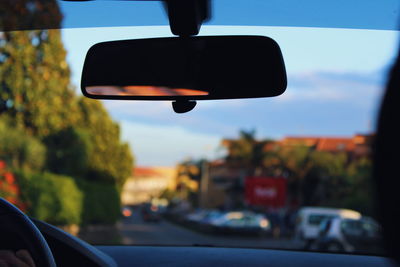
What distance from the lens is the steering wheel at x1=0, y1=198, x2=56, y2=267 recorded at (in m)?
2.09

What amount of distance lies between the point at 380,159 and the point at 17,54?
2535 cm

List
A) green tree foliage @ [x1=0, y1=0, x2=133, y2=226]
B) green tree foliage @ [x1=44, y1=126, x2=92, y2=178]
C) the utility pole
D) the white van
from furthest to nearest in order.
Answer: the utility pole → green tree foliage @ [x1=44, y1=126, x2=92, y2=178] → the white van → green tree foliage @ [x1=0, y1=0, x2=133, y2=226]

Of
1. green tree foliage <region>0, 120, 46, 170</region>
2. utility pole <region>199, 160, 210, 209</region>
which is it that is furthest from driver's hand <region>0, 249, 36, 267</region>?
utility pole <region>199, 160, 210, 209</region>

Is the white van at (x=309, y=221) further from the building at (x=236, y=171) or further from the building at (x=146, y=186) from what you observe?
the building at (x=146, y=186)

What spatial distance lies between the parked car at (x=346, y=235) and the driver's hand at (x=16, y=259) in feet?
52.2

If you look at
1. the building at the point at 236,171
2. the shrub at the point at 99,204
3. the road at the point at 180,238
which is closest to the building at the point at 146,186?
the building at the point at 236,171

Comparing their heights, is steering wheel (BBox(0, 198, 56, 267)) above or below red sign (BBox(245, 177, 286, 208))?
above

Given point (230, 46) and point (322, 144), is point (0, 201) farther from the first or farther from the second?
point (322, 144)

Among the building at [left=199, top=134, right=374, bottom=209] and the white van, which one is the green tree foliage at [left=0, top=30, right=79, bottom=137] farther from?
the building at [left=199, top=134, right=374, bottom=209]

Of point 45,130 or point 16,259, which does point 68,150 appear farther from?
point 16,259

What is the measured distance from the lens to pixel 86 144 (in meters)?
34.6

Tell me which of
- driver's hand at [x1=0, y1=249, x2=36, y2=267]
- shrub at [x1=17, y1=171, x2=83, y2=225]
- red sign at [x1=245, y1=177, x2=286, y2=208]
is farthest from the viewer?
red sign at [x1=245, y1=177, x2=286, y2=208]

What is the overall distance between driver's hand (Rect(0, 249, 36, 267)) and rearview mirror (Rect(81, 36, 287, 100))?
0.76 metres

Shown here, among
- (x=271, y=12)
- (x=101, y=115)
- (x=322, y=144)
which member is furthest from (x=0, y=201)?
(x=322, y=144)
